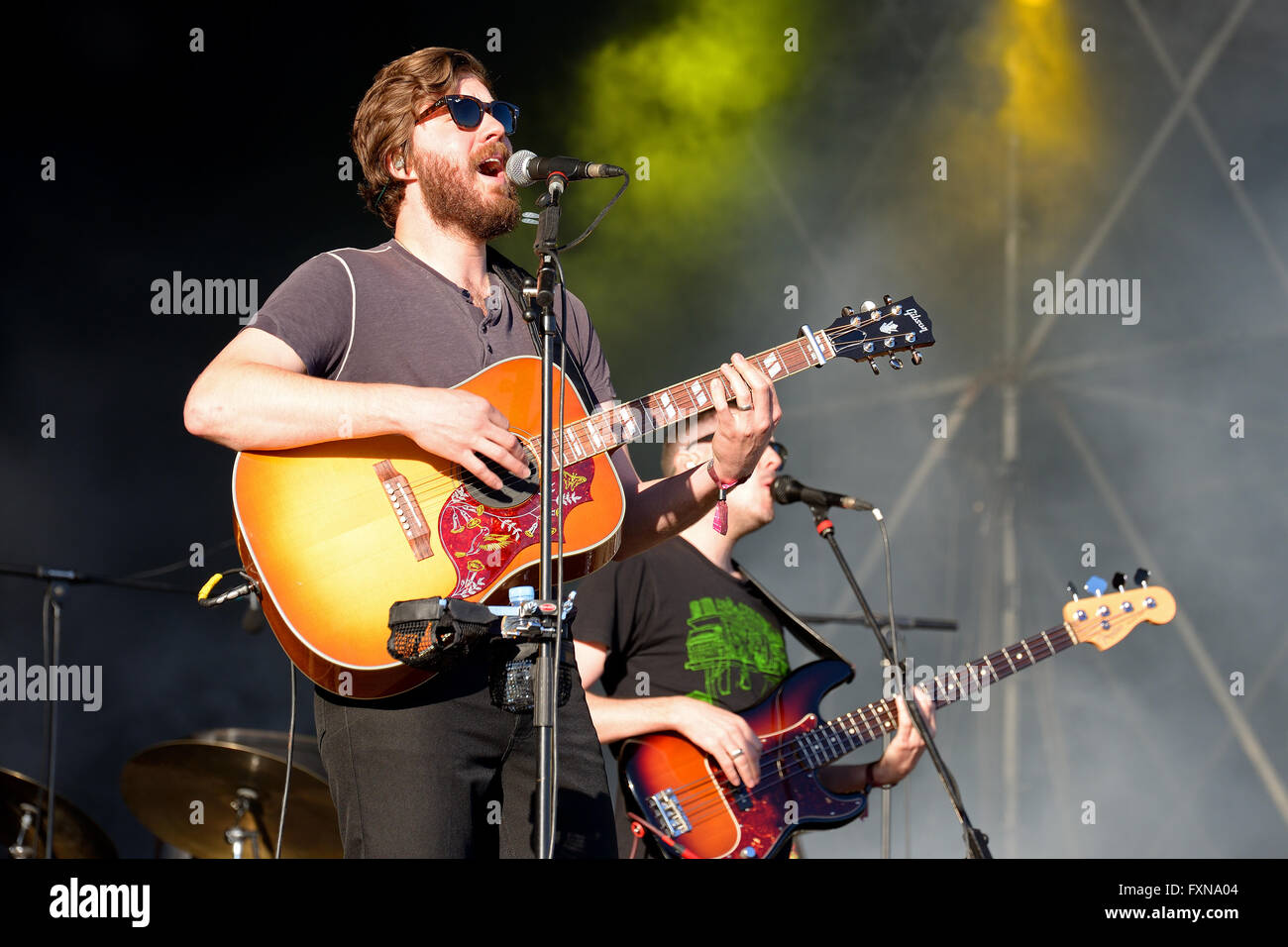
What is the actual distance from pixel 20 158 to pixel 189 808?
3.36m

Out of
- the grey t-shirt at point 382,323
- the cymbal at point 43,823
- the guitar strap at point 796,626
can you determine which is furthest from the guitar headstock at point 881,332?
the cymbal at point 43,823

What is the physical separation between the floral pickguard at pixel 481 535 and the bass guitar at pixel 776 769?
5.12 ft

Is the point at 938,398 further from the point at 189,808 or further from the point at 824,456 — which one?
the point at 189,808

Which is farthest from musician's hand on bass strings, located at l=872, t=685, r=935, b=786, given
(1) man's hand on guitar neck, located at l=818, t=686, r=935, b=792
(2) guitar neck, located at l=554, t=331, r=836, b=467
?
(2) guitar neck, located at l=554, t=331, r=836, b=467

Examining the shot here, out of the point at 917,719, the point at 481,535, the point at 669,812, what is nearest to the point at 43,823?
the point at 669,812

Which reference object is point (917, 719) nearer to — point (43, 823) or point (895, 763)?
point (895, 763)

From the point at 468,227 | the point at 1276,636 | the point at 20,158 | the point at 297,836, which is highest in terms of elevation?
the point at 20,158

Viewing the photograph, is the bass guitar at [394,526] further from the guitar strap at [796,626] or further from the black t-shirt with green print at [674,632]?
the guitar strap at [796,626]

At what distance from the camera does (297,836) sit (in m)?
4.55

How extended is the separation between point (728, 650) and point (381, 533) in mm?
1926

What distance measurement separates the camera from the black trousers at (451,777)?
2.23 metres

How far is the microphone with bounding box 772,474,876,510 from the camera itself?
13.6 feet
